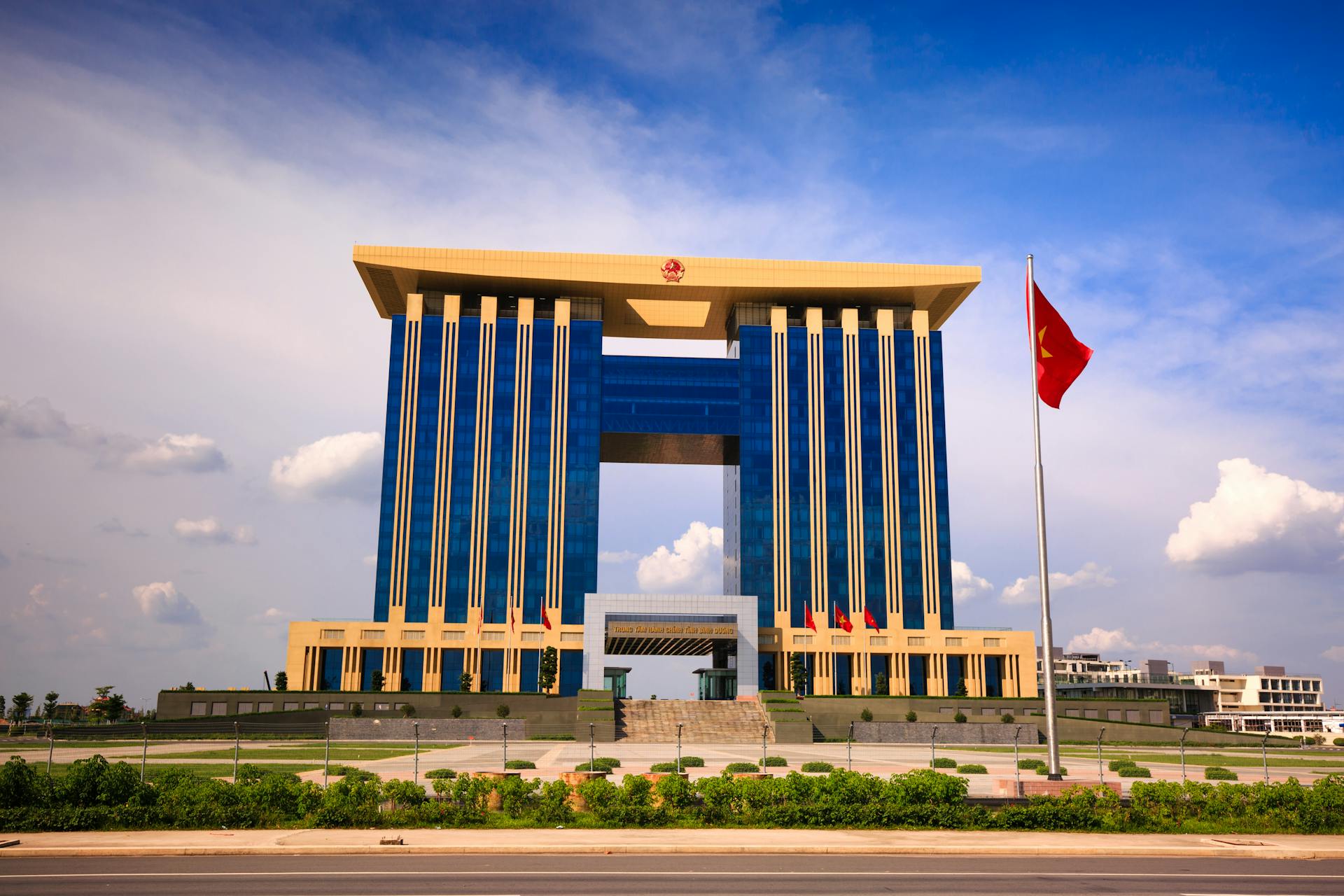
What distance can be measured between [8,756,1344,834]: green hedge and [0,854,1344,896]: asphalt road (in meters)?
3.38

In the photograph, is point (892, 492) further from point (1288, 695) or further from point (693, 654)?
point (1288, 695)

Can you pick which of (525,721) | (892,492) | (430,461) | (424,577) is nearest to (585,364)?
(430,461)

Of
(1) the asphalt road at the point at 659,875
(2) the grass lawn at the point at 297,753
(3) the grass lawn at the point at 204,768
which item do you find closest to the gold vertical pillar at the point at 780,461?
(2) the grass lawn at the point at 297,753

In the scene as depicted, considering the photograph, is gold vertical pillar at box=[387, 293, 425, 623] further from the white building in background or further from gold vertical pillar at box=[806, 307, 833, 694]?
the white building in background

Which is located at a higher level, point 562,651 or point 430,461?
point 430,461

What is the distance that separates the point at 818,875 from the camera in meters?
19.9

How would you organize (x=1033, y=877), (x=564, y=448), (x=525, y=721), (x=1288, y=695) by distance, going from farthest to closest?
(x=1288, y=695) < (x=564, y=448) < (x=525, y=721) < (x=1033, y=877)

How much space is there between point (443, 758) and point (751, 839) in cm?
3236

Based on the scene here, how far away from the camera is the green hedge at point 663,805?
2500 centimetres

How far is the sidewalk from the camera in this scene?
22016 millimetres

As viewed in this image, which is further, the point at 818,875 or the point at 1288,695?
the point at 1288,695

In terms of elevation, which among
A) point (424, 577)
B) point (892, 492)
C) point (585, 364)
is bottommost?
point (424, 577)

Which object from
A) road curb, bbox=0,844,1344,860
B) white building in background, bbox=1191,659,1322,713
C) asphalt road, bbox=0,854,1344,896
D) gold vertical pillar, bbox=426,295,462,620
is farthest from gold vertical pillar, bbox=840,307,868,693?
white building in background, bbox=1191,659,1322,713

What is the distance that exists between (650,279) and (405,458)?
3074 centimetres
